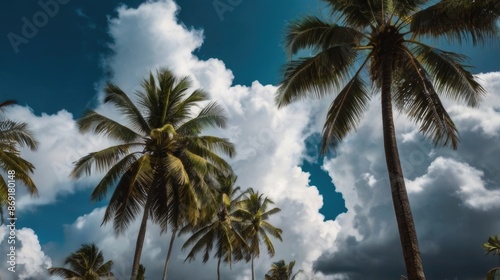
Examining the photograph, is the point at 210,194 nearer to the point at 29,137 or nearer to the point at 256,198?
the point at 29,137

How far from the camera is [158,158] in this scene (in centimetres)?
1652

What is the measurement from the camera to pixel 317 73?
1109 cm

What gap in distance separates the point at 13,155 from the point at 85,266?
23.6 metres

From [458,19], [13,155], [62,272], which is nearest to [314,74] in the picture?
[458,19]

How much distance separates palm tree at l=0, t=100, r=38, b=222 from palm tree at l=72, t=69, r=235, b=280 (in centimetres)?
228

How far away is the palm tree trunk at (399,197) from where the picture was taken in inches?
278

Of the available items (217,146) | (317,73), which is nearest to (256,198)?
(217,146)

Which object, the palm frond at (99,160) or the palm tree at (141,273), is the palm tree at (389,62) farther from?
the palm tree at (141,273)

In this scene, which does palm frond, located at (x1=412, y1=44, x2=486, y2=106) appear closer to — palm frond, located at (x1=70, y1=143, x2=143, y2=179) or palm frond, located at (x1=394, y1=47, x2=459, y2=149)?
palm frond, located at (x1=394, y1=47, x2=459, y2=149)

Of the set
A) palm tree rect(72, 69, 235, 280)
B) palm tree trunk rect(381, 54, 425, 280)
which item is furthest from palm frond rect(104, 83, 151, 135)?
palm tree trunk rect(381, 54, 425, 280)

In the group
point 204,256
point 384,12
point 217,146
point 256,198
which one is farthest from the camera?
point 256,198

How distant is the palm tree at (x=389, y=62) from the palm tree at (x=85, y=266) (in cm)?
3025

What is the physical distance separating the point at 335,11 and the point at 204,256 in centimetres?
2619

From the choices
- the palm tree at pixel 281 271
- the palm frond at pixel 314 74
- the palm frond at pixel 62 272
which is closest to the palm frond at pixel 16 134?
the palm frond at pixel 314 74
